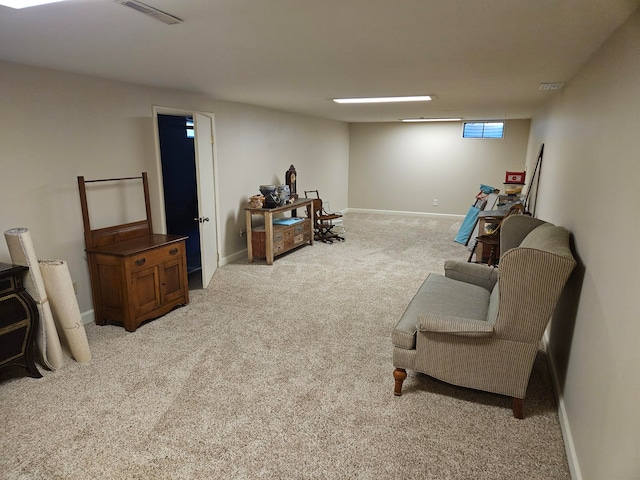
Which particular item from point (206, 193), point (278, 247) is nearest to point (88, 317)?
point (206, 193)

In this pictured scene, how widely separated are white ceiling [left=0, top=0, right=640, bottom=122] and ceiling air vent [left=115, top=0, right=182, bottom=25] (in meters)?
0.04

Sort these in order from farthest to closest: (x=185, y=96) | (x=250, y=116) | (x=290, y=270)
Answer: (x=250, y=116)
(x=290, y=270)
(x=185, y=96)

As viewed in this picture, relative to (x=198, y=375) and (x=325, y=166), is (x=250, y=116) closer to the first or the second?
(x=325, y=166)

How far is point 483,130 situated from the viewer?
8391 millimetres

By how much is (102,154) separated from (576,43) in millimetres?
3707

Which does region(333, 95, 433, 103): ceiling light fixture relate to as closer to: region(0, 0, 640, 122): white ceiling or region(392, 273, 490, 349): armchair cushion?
region(0, 0, 640, 122): white ceiling

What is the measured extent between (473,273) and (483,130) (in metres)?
6.14

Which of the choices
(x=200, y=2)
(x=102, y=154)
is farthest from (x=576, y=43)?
(x=102, y=154)

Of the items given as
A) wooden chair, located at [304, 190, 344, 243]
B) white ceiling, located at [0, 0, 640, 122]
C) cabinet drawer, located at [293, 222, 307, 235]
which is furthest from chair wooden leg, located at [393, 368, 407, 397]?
wooden chair, located at [304, 190, 344, 243]

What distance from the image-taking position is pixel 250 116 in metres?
5.64

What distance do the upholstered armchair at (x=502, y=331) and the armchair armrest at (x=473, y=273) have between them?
2.14 feet

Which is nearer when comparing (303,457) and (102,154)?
(303,457)

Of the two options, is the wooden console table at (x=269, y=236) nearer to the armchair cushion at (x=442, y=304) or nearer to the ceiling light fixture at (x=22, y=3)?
the armchair cushion at (x=442, y=304)

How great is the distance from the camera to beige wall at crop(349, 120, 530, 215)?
27.3 ft
